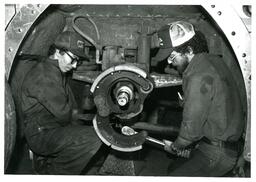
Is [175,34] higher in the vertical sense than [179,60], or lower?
higher

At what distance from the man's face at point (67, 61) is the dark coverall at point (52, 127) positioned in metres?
0.05

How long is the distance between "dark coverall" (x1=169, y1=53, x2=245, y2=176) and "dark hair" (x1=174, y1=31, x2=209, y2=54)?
0.21 feet

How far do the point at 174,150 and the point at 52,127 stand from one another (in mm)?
761

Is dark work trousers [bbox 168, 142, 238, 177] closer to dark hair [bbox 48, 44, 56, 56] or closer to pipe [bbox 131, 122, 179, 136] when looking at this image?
pipe [bbox 131, 122, 179, 136]

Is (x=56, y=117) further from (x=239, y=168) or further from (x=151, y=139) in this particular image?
(x=239, y=168)

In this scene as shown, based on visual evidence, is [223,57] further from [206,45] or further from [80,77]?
[80,77]

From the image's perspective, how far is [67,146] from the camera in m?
2.00

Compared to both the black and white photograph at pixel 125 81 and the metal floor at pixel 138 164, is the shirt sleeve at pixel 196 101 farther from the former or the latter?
the metal floor at pixel 138 164

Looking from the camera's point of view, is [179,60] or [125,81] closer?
[125,81]

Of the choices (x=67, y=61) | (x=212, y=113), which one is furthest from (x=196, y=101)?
(x=67, y=61)

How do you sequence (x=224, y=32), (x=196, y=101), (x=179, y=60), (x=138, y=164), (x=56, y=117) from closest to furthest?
(x=224, y=32) → (x=196, y=101) → (x=179, y=60) → (x=56, y=117) → (x=138, y=164)

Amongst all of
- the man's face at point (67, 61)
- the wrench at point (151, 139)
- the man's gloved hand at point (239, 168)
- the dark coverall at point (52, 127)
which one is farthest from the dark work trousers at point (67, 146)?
the man's gloved hand at point (239, 168)

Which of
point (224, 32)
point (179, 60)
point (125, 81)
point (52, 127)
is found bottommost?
point (52, 127)

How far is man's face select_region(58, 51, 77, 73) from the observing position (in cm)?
211
